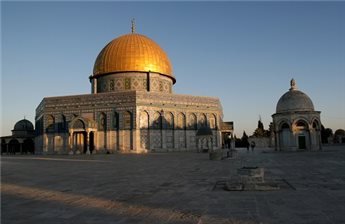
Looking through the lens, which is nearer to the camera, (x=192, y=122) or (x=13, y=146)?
(x=192, y=122)

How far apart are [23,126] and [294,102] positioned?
5047 centimetres

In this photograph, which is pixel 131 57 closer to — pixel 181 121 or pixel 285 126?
pixel 181 121

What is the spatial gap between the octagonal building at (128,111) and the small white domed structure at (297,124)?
9.45 meters

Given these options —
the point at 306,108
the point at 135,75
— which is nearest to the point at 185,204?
the point at 306,108

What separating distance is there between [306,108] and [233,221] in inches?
1363

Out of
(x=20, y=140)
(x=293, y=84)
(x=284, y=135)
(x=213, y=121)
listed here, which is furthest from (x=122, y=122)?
(x=20, y=140)

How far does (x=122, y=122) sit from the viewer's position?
39.2 meters

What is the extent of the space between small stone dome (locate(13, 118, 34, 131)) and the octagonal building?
1515 centimetres

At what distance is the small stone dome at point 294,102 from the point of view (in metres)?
36.2

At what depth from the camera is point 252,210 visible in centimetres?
550

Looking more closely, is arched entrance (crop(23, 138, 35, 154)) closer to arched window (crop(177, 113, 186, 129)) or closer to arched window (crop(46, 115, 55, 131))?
arched window (crop(46, 115, 55, 131))

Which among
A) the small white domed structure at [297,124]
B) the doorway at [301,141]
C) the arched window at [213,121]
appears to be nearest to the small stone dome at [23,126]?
the arched window at [213,121]

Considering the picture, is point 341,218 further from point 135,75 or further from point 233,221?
point 135,75

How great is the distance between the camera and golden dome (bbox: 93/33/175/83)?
145 ft
